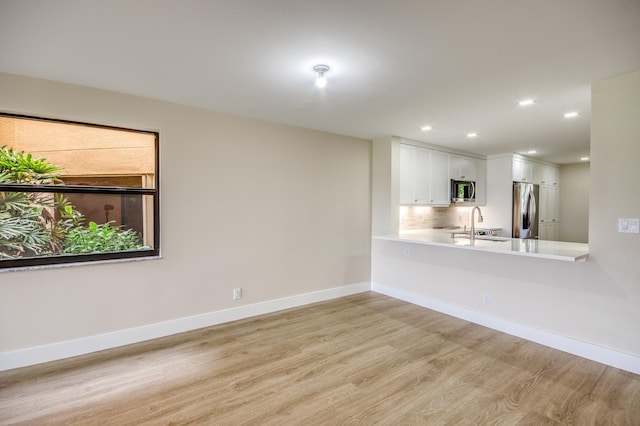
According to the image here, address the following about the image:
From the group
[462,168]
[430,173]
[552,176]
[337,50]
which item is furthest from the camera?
[552,176]

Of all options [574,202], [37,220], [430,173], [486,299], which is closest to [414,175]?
[430,173]

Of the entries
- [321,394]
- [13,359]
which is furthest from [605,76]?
[13,359]

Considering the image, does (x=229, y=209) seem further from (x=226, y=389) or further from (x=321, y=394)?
(x=321, y=394)

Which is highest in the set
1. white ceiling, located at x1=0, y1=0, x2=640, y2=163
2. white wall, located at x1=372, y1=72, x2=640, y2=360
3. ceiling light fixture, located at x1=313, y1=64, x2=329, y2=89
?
white ceiling, located at x1=0, y1=0, x2=640, y2=163

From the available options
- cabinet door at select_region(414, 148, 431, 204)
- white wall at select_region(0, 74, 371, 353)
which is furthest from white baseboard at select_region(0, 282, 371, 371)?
cabinet door at select_region(414, 148, 431, 204)

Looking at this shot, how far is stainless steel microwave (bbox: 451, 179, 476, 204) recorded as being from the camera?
550cm

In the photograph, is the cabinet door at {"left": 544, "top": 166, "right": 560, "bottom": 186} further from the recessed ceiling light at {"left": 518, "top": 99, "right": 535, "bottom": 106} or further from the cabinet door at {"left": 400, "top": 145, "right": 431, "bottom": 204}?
the recessed ceiling light at {"left": 518, "top": 99, "right": 535, "bottom": 106}

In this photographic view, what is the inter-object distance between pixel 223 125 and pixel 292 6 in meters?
2.15

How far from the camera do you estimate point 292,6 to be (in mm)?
1681

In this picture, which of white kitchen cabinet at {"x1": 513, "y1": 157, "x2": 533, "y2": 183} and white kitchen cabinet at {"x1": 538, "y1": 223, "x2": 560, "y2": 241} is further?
white kitchen cabinet at {"x1": 538, "y1": 223, "x2": 560, "y2": 241}

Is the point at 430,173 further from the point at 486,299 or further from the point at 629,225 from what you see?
the point at 629,225

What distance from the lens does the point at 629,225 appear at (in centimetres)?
253

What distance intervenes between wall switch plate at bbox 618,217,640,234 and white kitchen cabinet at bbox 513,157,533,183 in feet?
11.5

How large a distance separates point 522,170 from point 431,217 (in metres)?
2.10
